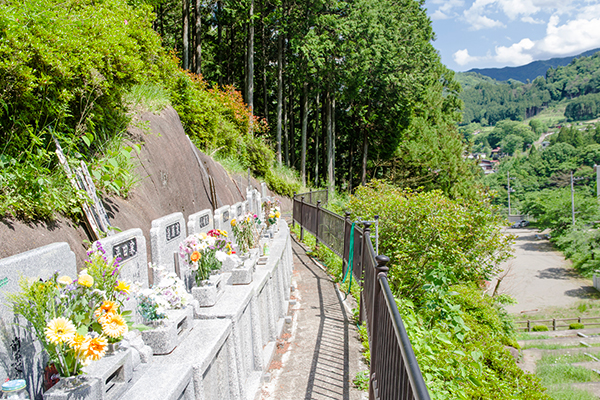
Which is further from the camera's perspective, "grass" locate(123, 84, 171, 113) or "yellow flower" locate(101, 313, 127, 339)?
"grass" locate(123, 84, 171, 113)

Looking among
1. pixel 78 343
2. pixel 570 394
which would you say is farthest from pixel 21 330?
pixel 570 394

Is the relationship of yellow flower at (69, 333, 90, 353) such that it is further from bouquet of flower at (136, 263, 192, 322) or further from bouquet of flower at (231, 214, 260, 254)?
bouquet of flower at (231, 214, 260, 254)

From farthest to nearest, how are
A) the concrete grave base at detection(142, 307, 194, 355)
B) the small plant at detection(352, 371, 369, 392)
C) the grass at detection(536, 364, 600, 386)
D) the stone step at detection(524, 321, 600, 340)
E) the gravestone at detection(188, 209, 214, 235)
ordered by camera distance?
the stone step at detection(524, 321, 600, 340), the grass at detection(536, 364, 600, 386), the gravestone at detection(188, 209, 214, 235), the small plant at detection(352, 371, 369, 392), the concrete grave base at detection(142, 307, 194, 355)

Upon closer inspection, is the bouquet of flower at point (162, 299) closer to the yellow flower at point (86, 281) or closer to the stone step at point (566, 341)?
the yellow flower at point (86, 281)

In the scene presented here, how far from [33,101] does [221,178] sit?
8176 mm

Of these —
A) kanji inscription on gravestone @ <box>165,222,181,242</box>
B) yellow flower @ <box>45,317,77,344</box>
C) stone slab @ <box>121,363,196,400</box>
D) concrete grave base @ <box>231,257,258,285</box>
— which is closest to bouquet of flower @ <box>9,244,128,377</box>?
yellow flower @ <box>45,317,77,344</box>

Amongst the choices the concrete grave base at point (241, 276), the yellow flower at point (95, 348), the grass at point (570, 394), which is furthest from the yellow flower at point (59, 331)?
the grass at point (570, 394)

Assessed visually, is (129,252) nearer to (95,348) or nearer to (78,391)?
(95,348)

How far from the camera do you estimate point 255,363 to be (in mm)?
4965

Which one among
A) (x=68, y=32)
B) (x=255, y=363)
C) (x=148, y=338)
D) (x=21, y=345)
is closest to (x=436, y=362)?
(x=255, y=363)

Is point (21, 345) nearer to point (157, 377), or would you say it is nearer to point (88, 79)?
point (157, 377)

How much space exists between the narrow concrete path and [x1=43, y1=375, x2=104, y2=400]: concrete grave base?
2536mm

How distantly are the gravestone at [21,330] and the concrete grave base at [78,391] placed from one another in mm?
330

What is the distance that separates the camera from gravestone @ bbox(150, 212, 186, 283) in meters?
4.36
